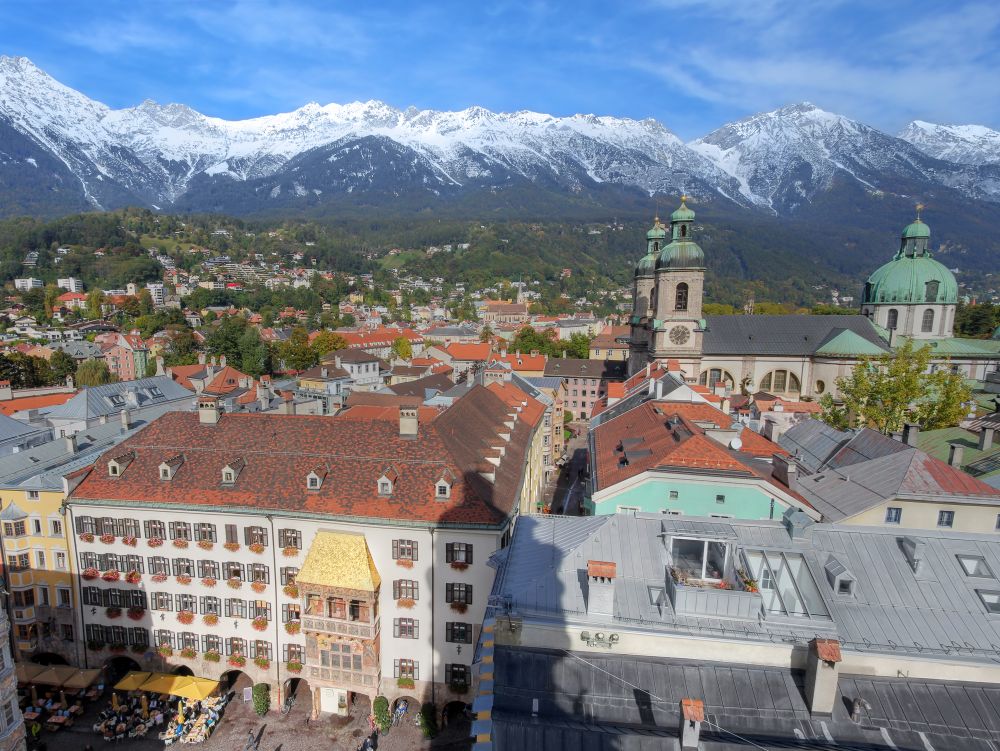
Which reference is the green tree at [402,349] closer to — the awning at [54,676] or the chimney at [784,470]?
the awning at [54,676]

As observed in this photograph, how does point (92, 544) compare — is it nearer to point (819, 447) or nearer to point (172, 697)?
point (172, 697)

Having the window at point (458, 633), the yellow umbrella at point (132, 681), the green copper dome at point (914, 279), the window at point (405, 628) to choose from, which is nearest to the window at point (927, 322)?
the green copper dome at point (914, 279)

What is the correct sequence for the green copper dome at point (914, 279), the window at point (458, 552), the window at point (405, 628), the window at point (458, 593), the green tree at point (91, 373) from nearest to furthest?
the window at point (458, 552), the window at point (458, 593), the window at point (405, 628), the green copper dome at point (914, 279), the green tree at point (91, 373)

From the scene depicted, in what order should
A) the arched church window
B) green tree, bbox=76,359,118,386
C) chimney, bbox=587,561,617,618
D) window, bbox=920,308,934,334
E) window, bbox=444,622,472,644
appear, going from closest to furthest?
Answer: chimney, bbox=587,561,617,618 < window, bbox=444,622,472,644 < the arched church window < window, bbox=920,308,934,334 < green tree, bbox=76,359,118,386

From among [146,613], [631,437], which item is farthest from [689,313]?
[146,613]

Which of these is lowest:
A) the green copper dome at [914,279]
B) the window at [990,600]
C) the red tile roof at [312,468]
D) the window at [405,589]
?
the window at [405,589]

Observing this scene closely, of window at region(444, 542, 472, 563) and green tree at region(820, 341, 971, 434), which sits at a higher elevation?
green tree at region(820, 341, 971, 434)

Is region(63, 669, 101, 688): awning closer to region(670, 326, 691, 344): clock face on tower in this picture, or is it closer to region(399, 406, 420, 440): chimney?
region(399, 406, 420, 440): chimney

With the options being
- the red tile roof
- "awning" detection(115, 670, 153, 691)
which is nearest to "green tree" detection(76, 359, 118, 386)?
the red tile roof
